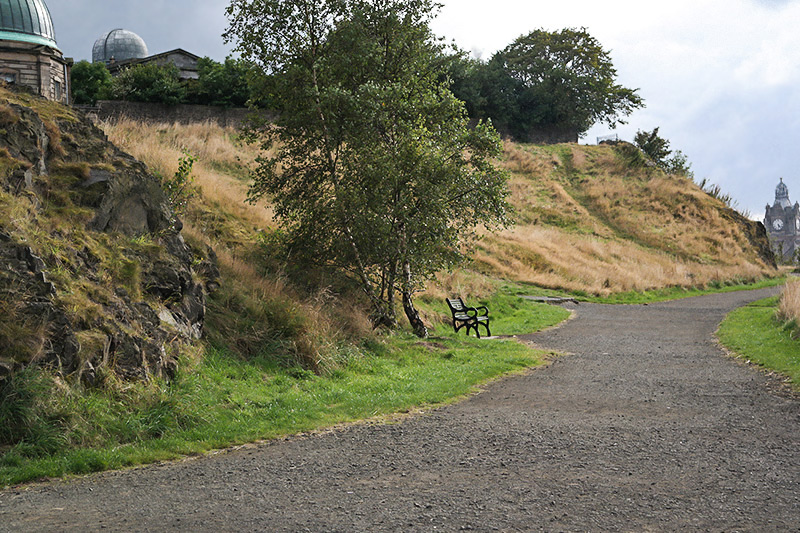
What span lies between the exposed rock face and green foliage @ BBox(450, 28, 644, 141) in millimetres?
56672

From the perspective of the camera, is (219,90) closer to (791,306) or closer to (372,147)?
(372,147)

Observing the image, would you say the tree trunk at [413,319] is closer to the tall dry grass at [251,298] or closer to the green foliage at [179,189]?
the tall dry grass at [251,298]

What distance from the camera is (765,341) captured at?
15039mm

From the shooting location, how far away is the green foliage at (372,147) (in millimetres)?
14367

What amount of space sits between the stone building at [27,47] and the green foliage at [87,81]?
11939 millimetres

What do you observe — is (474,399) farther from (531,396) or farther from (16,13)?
(16,13)

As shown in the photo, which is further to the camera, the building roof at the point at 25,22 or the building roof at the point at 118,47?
the building roof at the point at 118,47

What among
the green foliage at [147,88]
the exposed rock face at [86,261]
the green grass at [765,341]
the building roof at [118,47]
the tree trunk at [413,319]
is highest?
the building roof at [118,47]

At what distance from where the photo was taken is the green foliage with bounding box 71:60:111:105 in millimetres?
46594

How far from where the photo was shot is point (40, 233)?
336 inches

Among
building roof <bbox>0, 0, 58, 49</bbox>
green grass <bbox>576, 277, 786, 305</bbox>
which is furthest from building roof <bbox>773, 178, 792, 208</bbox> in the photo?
building roof <bbox>0, 0, 58, 49</bbox>

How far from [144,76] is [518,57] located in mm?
40226

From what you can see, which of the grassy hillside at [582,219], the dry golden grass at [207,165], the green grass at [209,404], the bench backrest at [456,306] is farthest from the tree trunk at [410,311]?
the dry golden grass at [207,165]

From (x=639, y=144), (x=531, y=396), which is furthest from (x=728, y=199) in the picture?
(x=531, y=396)
